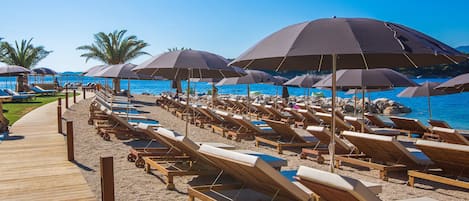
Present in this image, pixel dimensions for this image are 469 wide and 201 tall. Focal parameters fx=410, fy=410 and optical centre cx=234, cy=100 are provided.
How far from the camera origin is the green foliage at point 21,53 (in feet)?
119

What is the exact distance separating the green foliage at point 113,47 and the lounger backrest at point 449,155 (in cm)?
3236

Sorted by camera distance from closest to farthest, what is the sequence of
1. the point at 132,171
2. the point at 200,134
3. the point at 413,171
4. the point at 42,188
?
the point at 42,188 → the point at 413,171 → the point at 132,171 → the point at 200,134

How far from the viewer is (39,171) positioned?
21.3 feet

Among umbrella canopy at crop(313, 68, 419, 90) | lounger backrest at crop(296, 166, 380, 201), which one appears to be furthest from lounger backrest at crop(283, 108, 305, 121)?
lounger backrest at crop(296, 166, 380, 201)

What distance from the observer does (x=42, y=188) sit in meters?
5.53

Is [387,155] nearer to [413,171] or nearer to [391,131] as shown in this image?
[413,171]

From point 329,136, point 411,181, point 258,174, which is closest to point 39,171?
point 258,174

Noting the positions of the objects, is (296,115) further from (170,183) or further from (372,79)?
(170,183)

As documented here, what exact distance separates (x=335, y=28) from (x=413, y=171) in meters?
3.66

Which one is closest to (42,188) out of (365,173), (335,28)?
(335,28)

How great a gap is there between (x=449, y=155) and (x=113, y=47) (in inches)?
1309

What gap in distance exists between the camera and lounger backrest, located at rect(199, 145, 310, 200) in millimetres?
3631

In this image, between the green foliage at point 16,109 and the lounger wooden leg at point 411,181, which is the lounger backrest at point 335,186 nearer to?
the lounger wooden leg at point 411,181

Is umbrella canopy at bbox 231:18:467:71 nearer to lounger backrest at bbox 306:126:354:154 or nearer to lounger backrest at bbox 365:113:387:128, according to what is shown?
lounger backrest at bbox 306:126:354:154
